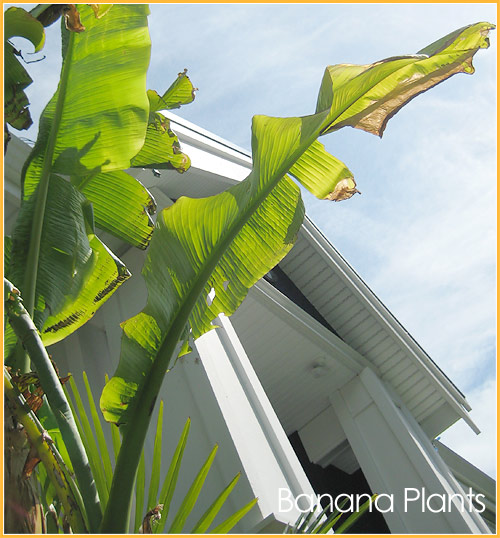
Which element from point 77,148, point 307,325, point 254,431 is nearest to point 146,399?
point 77,148

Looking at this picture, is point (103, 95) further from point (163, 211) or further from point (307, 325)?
point (307, 325)

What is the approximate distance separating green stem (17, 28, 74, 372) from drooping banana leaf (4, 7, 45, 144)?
0.14 meters

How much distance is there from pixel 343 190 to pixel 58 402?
1380mm

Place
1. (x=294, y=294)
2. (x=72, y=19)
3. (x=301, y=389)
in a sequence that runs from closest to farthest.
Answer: (x=72, y=19), (x=301, y=389), (x=294, y=294)

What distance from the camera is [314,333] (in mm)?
6254

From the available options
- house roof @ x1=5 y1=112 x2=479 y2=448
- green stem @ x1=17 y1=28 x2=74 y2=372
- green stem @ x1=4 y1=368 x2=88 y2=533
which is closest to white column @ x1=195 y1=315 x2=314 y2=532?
green stem @ x1=4 y1=368 x2=88 y2=533

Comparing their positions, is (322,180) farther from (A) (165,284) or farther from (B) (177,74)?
(B) (177,74)

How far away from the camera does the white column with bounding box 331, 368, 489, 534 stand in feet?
17.5

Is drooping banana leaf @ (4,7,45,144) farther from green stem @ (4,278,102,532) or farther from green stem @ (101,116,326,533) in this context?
green stem @ (101,116,326,533)

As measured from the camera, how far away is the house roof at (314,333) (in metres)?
5.89

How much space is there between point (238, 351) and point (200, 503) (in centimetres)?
116

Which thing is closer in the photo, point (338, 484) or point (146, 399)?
point (146, 399)

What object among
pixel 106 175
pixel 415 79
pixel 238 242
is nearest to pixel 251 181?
pixel 238 242

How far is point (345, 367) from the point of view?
6719 mm
